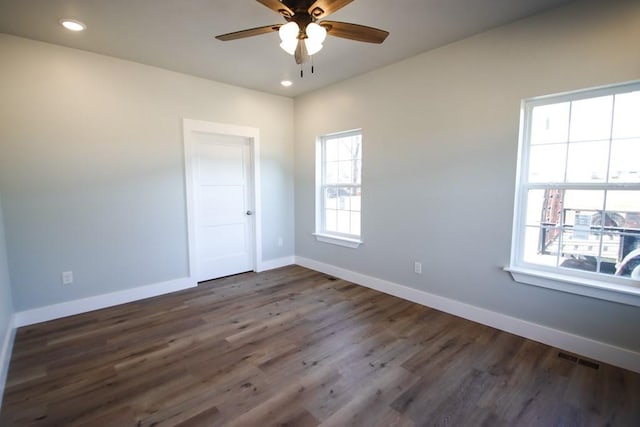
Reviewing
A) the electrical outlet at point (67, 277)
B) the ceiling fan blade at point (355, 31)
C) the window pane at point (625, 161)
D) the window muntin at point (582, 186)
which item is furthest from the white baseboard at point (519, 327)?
the electrical outlet at point (67, 277)

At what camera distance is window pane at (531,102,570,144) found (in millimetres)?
2377

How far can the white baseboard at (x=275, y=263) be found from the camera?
448 centimetres

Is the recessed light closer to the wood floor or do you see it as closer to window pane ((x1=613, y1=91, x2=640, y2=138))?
the wood floor

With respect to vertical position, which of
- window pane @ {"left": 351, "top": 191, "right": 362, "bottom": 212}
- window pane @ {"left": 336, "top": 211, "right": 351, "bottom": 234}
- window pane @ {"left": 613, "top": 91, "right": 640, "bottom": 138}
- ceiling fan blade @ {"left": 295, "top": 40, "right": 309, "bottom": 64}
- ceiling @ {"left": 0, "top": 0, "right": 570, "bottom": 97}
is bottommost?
window pane @ {"left": 336, "top": 211, "right": 351, "bottom": 234}

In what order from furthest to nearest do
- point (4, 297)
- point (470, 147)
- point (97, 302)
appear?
point (97, 302) < point (470, 147) < point (4, 297)

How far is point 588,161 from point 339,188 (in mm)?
2654

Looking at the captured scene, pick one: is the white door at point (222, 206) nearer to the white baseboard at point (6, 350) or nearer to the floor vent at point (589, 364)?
the white baseboard at point (6, 350)

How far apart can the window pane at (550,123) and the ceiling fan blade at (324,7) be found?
6.26 feet

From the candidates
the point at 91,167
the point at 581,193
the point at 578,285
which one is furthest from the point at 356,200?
the point at 91,167

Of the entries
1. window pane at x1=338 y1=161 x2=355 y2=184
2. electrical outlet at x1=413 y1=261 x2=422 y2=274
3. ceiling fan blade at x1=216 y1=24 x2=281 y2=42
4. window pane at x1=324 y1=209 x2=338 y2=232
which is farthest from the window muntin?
window pane at x1=324 y1=209 x2=338 y2=232

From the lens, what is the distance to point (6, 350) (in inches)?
89.1

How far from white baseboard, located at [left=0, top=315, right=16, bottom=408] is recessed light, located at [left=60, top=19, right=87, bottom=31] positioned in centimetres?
250

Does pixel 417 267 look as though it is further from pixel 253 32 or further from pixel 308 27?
pixel 253 32

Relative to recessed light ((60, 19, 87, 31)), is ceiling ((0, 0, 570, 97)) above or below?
above
